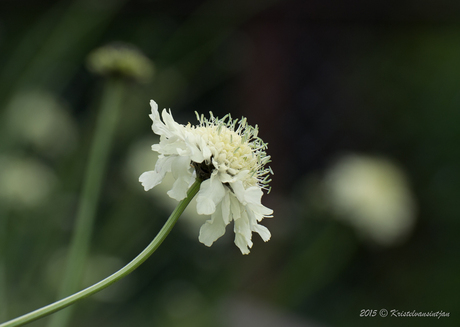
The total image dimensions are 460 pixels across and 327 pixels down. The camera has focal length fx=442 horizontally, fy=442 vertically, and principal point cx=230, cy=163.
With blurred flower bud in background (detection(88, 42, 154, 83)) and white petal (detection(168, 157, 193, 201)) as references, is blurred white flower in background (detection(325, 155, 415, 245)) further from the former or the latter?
white petal (detection(168, 157, 193, 201))

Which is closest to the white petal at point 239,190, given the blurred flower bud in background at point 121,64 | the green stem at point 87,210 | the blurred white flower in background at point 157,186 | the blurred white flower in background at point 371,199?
the green stem at point 87,210

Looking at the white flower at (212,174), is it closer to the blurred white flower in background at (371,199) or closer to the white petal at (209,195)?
the white petal at (209,195)

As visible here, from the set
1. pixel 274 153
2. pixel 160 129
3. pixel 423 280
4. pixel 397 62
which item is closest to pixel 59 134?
pixel 274 153

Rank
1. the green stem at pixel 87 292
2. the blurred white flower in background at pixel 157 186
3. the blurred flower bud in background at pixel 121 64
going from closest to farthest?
the green stem at pixel 87 292, the blurred flower bud in background at pixel 121 64, the blurred white flower in background at pixel 157 186

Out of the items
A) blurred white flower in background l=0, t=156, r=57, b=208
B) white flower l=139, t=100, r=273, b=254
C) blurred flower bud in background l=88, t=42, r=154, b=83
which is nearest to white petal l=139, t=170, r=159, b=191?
white flower l=139, t=100, r=273, b=254

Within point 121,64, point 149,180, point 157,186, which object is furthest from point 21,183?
point 149,180

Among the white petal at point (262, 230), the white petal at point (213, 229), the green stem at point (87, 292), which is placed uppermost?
the white petal at point (262, 230)
